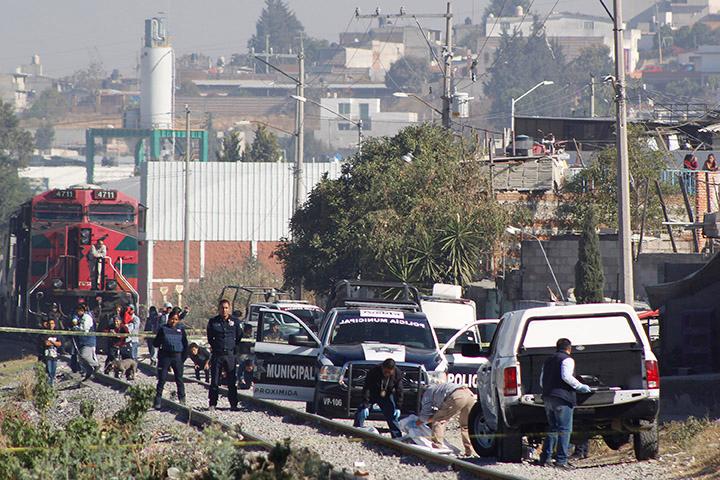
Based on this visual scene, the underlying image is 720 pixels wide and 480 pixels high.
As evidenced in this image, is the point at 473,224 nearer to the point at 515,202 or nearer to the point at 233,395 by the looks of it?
the point at 515,202

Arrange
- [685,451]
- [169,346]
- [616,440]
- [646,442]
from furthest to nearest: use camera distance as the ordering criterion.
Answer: [169,346]
[685,451]
[616,440]
[646,442]

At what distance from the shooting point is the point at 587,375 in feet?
51.8

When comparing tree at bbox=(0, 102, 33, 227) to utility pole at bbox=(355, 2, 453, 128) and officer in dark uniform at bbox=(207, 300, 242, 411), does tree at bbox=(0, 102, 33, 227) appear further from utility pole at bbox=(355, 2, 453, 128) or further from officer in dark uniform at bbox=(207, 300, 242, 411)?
officer in dark uniform at bbox=(207, 300, 242, 411)

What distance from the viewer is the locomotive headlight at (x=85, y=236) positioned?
3831 centimetres

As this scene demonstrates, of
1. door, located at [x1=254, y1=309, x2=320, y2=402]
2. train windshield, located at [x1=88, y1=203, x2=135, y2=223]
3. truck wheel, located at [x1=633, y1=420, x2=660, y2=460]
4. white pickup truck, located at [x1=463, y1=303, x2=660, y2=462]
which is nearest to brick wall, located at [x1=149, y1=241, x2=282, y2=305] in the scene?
train windshield, located at [x1=88, y1=203, x2=135, y2=223]

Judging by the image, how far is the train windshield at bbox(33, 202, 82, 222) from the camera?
38.4 meters

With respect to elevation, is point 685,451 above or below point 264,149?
below

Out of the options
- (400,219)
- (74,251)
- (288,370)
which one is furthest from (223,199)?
(288,370)

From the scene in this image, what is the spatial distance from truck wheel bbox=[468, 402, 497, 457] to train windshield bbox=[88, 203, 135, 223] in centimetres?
2357

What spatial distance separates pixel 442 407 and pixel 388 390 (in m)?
1.27

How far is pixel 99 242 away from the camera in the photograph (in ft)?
126

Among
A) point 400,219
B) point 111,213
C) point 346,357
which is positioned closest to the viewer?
point 346,357

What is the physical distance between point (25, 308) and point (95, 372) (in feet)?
30.1

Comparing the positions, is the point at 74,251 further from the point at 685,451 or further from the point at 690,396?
the point at 685,451
